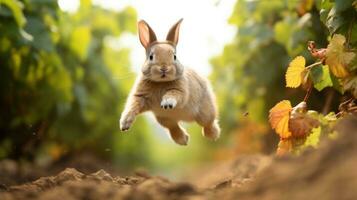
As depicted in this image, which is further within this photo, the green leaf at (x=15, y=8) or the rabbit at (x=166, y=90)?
the green leaf at (x=15, y=8)

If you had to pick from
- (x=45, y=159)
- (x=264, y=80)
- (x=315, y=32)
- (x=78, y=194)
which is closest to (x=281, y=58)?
(x=264, y=80)

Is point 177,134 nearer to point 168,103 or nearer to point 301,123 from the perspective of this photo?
point 168,103

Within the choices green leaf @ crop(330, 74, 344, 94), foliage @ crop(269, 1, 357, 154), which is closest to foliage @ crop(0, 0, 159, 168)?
foliage @ crop(269, 1, 357, 154)

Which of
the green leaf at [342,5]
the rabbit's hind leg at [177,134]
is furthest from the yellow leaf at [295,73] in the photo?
the rabbit's hind leg at [177,134]

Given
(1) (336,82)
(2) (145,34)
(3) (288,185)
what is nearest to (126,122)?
(2) (145,34)

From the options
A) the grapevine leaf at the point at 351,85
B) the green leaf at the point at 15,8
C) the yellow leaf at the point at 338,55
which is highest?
the green leaf at the point at 15,8

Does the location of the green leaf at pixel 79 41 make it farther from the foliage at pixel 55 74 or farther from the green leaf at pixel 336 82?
the green leaf at pixel 336 82

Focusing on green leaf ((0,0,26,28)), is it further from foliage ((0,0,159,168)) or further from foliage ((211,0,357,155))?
foliage ((211,0,357,155))

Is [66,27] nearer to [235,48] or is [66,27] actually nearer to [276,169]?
[235,48]
